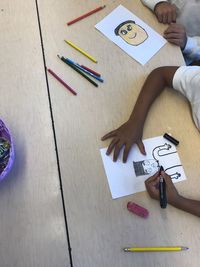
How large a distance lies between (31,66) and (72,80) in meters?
0.14

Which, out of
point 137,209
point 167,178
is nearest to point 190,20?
point 167,178

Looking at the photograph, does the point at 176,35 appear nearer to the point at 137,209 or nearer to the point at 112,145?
the point at 112,145

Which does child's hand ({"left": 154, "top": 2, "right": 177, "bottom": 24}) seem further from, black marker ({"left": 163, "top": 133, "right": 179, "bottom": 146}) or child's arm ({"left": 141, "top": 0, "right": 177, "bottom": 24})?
black marker ({"left": 163, "top": 133, "right": 179, "bottom": 146})

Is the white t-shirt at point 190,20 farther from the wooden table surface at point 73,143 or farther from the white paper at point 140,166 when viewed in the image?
the white paper at point 140,166

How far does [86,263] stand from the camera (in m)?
0.72

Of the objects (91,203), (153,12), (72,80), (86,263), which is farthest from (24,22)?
(86,263)

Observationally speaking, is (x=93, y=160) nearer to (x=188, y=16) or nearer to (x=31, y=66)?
(x=31, y=66)

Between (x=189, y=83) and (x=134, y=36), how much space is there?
249 mm

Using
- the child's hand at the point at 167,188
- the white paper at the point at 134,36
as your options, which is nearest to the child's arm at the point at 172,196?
the child's hand at the point at 167,188

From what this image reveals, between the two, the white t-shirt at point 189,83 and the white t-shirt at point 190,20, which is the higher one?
the white t-shirt at point 190,20

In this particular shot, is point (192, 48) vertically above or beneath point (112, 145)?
above

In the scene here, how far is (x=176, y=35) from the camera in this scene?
3.42 ft

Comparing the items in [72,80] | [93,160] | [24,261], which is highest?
[72,80]

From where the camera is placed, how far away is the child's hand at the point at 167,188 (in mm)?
784
